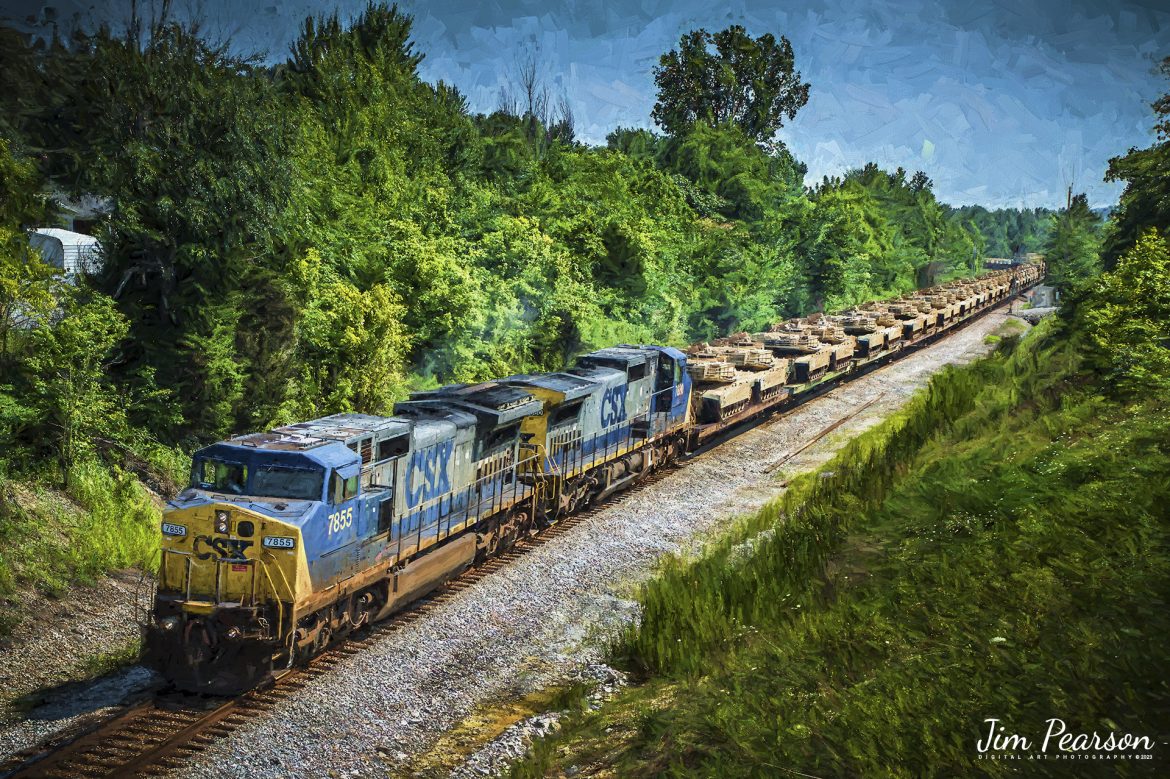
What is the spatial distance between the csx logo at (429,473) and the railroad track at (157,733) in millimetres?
2447

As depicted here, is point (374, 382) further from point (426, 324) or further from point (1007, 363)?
point (1007, 363)

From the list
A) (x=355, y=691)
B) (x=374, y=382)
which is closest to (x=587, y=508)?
(x=374, y=382)

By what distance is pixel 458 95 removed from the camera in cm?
4600

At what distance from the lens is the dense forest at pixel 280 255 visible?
1928 centimetres

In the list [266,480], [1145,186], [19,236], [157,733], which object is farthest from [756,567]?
[1145,186]

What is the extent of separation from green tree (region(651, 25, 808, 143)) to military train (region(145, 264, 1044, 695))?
5389 centimetres

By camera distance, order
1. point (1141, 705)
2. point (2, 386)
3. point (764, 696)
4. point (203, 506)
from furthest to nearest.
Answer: point (2, 386) < point (203, 506) < point (764, 696) < point (1141, 705)

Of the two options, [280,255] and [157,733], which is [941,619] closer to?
[157,733]

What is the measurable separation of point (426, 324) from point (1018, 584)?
73.7 feet

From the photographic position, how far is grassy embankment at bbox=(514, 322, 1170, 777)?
7.94 m

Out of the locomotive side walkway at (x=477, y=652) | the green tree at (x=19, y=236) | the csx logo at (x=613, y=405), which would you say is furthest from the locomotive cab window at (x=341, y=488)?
the csx logo at (x=613, y=405)

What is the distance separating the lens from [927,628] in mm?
10156
